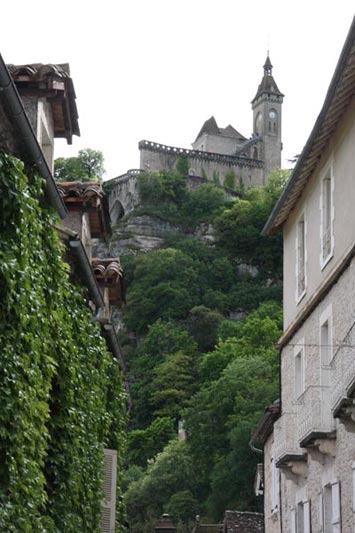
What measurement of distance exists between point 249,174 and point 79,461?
457 ft

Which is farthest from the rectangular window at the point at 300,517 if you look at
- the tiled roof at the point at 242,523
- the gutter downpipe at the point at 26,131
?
the tiled roof at the point at 242,523

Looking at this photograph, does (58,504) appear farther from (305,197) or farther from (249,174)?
(249,174)

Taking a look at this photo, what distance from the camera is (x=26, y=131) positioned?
44.6 feet

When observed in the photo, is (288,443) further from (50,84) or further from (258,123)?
(258,123)

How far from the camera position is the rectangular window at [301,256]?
25.1 meters

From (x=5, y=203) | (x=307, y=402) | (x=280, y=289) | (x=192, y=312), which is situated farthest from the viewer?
(x=280, y=289)

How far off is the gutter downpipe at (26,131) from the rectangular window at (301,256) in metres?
10.0

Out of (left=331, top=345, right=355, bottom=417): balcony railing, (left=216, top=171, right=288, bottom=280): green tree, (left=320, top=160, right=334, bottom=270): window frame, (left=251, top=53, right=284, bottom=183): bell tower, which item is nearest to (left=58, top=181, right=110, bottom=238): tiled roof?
(left=320, top=160, right=334, bottom=270): window frame

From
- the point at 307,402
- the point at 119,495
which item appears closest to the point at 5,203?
the point at 307,402

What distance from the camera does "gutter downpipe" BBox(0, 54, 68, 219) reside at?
12387mm

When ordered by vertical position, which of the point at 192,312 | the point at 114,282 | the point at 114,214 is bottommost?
the point at 114,282

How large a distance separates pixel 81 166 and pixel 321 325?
406 ft

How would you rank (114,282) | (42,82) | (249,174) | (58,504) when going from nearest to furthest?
(58,504)
(42,82)
(114,282)
(249,174)

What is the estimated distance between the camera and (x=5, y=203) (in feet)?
40.6
